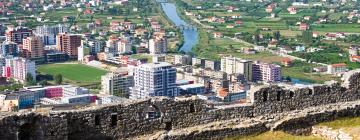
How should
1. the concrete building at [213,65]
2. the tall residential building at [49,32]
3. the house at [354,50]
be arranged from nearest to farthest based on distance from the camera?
1. the concrete building at [213,65]
2. the house at [354,50]
3. the tall residential building at [49,32]

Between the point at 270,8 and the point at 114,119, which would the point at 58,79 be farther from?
the point at 270,8

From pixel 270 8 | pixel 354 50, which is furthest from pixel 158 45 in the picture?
pixel 270 8

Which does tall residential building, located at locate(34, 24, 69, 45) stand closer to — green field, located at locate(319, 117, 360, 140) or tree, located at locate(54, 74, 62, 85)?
tree, located at locate(54, 74, 62, 85)

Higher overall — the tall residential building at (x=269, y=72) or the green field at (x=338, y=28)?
the green field at (x=338, y=28)

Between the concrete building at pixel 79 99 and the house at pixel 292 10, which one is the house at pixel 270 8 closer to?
the house at pixel 292 10

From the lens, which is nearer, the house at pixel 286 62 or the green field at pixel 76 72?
the green field at pixel 76 72

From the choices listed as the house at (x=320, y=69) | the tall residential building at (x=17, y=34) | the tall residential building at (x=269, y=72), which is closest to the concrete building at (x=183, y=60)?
the tall residential building at (x=269, y=72)
